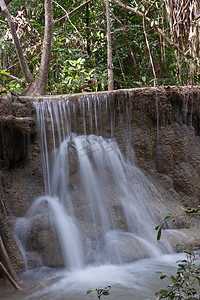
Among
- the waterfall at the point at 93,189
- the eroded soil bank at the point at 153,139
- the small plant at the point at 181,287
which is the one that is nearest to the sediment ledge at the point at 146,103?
the eroded soil bank at the point at 153,139

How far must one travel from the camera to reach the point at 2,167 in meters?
5.12

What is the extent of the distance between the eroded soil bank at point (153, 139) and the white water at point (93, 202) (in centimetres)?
13

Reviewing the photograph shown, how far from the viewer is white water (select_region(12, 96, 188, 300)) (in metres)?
3.94

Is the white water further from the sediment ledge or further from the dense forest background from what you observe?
the dense forest background

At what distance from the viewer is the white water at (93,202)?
12.9 ft

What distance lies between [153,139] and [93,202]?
1737 millimetres

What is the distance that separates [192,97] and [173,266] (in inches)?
133

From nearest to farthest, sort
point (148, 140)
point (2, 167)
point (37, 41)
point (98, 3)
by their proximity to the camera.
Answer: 1. point (2, 167)
2. point (148, 140)
3. point (37, 41)
4. point (98, 3)

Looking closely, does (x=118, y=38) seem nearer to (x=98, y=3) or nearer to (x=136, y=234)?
(x=98, y=3)

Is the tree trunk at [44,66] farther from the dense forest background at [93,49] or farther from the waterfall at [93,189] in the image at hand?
the waterfall at [93,189]

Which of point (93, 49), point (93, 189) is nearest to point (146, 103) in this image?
point (93, 189)

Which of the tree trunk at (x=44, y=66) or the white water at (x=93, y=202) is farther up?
the tree trunk at (x=44, y=66)

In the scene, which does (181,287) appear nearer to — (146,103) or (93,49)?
(146,103)

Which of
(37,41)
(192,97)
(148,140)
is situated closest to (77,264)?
(148,140)
